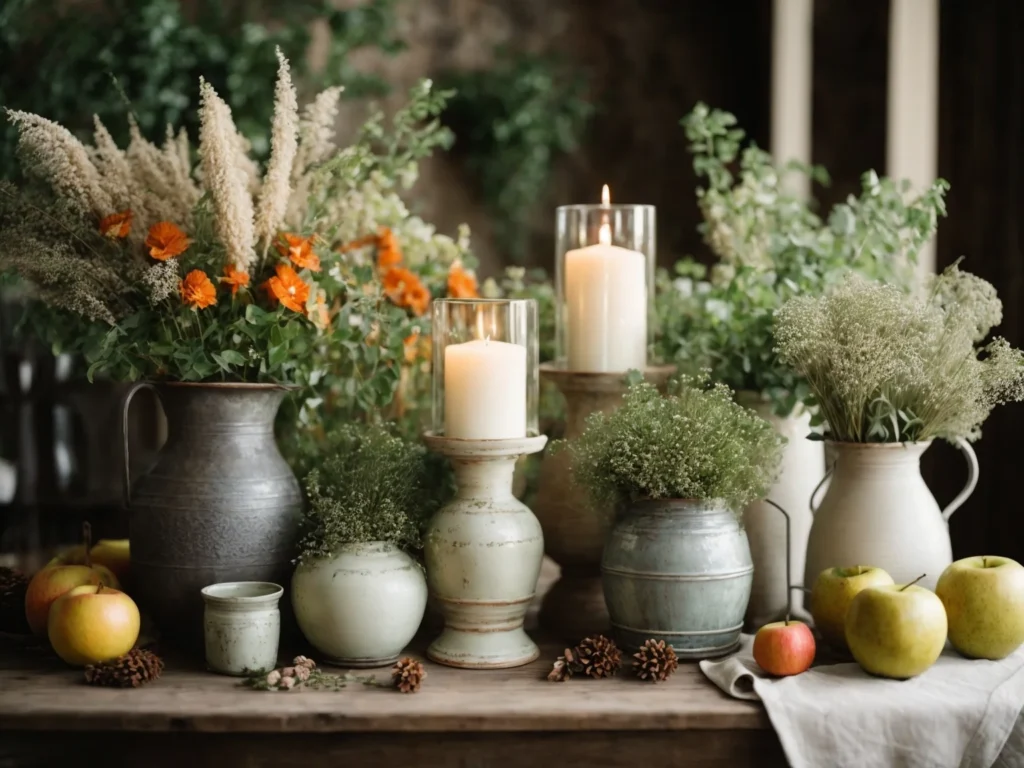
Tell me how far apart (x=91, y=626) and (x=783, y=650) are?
0.70 metres

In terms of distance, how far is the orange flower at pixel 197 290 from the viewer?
114 cm

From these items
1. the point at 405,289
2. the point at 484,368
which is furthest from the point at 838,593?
the point at 405,289

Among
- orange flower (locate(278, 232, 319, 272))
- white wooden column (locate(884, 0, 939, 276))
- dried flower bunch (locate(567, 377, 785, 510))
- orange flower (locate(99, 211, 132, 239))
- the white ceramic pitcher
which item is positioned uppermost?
white wooden column (locate(884, 0, 939, 276))

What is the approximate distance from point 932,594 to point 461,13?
221 centimetres

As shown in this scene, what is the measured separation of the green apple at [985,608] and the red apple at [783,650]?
6.2 inches

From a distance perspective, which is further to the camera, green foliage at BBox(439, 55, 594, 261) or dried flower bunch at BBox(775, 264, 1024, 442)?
green foliage at BBox(439, 55, 594, 261)

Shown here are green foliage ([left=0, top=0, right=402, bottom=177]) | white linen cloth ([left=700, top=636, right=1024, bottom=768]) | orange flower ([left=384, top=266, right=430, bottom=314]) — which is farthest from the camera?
green foliage ([left=0, top=0, right=402, bottom=177])

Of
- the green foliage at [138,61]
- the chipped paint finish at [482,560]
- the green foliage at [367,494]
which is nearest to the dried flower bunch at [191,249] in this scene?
the green foliage at [367,494]

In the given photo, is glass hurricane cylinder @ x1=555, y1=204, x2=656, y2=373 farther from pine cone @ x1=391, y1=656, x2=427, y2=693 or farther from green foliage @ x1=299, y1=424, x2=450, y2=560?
pine cone @ x1=391, y1=656, x2=427, y2=693

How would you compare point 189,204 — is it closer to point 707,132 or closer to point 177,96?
point 707,132

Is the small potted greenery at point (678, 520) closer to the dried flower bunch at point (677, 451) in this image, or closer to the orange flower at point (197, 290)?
the dried flower bunch at point (677, 451)

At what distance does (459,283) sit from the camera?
1531 mm

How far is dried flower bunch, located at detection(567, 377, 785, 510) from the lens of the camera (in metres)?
1.15

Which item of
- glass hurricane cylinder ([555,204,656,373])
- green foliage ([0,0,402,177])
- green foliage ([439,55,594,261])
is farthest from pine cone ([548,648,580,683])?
green foliage ([439,55,594,261])
